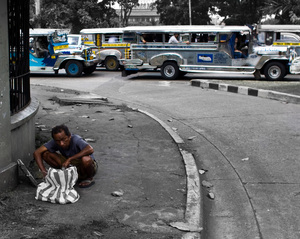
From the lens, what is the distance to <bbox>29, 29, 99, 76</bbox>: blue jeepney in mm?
18688

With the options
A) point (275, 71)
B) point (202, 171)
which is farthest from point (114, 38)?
point (202, 171)

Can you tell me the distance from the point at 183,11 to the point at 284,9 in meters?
16.3

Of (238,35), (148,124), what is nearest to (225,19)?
(238,35)

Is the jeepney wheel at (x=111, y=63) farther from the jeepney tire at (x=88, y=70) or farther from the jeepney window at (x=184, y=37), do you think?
the jeepney window at (x=184, y=37)

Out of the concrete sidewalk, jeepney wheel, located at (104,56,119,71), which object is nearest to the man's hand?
the concrete sidewalk

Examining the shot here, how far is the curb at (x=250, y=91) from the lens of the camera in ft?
39.2

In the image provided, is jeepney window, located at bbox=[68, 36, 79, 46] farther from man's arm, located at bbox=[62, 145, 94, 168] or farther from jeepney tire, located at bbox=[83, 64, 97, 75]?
man's arm, located at bbox=[62, 145, 94, 168]

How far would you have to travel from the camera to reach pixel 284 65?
17.1 m

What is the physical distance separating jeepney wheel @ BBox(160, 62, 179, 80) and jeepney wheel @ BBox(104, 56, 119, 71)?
4.94m

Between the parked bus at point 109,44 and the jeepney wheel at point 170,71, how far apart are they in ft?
13.1

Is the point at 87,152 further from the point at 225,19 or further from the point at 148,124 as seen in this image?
the point at 225,19

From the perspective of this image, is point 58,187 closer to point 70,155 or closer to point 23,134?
point 70,155

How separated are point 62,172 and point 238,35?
1391 cm

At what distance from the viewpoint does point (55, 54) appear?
62.3ft
